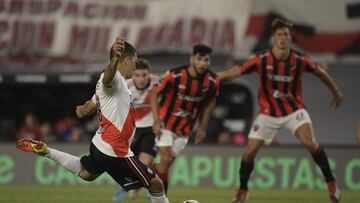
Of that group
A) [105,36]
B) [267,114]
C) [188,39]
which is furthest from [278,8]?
[267,114]

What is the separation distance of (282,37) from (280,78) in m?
0.55

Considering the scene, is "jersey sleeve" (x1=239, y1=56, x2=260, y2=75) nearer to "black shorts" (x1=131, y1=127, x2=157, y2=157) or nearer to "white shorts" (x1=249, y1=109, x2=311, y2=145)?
"white shorts" (x1=249, y1=109, x2=311, y2=145)

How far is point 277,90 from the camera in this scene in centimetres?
1254

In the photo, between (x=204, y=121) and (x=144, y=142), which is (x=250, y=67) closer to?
(x=204, y=121)

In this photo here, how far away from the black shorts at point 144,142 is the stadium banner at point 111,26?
6959 millimetres

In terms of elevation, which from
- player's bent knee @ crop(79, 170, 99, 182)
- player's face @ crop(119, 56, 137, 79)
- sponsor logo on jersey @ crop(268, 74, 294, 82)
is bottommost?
player's bent knee @ crop(79, 170, 99, 182)

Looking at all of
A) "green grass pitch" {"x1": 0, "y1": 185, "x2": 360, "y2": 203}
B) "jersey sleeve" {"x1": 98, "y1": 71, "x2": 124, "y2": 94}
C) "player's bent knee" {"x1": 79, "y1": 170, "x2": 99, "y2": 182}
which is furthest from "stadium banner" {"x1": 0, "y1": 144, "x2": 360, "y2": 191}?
"jersey sleeve" {"x1": 98, "y1": 71, "x2": 124, "y2": 94}

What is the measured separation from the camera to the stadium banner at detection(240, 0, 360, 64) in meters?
20.0

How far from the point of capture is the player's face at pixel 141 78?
524 inches

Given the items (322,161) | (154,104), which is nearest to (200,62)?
(154,104)

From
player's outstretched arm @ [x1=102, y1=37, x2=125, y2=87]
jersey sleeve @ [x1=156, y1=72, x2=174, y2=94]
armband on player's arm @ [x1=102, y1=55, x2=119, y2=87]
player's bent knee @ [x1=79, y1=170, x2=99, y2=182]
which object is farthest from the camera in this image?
jersey sleeve @ [x1=156, y1=72, x2=174, y2=94]

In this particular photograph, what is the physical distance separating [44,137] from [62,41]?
2343 millimetres

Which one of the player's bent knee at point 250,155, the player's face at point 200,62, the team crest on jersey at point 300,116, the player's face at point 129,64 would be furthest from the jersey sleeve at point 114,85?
the team crest on jersey at point 300,116

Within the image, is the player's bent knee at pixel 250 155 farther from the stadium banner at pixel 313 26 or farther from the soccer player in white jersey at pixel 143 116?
the stadium banner at pixel 313 26
